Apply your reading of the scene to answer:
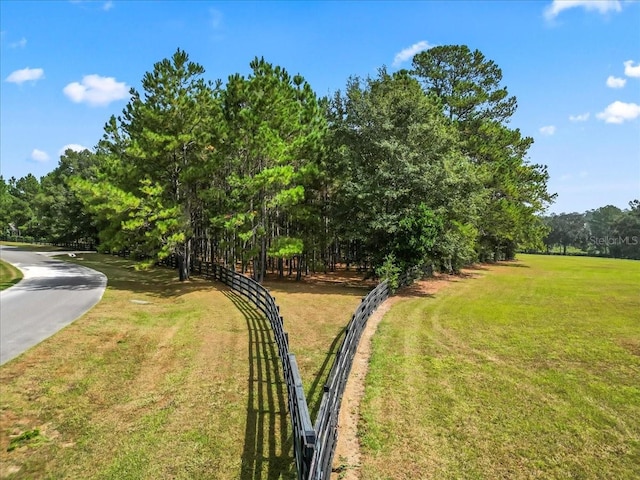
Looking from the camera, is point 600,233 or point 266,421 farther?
point 600,233

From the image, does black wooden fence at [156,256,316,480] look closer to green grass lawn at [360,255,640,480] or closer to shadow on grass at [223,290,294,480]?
shadow on grass at [223,290,294,480]

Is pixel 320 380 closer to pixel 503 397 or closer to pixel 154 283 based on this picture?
pixel 503 397

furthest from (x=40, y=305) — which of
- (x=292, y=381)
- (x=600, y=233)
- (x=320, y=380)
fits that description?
(x=600, y=233)

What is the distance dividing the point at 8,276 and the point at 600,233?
540 feet

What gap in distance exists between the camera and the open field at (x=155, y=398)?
7.69m

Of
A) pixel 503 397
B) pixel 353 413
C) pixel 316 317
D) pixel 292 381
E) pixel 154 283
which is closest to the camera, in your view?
pixel 292 381

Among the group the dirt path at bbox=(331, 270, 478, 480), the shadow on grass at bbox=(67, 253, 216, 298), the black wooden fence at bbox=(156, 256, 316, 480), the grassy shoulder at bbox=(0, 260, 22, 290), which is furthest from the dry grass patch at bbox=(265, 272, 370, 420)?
the grassy shoulder at bbox=(0, 260, 22, 290)

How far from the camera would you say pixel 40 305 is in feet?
62.4

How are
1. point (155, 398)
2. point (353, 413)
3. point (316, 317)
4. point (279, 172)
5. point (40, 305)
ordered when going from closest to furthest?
point (353, 413) → point (155, 398) → point (40, 305) → point (316, 317) → point (279, 172)

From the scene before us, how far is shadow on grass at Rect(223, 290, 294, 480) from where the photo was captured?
7387mm

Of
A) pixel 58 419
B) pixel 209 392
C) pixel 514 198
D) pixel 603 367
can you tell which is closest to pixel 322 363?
pixel 209 392

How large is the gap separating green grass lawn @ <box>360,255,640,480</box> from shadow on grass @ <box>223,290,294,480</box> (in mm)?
1584

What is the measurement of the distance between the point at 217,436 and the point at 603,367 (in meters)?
11.7

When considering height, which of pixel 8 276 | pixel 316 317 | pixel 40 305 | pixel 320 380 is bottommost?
pixel 320 380
